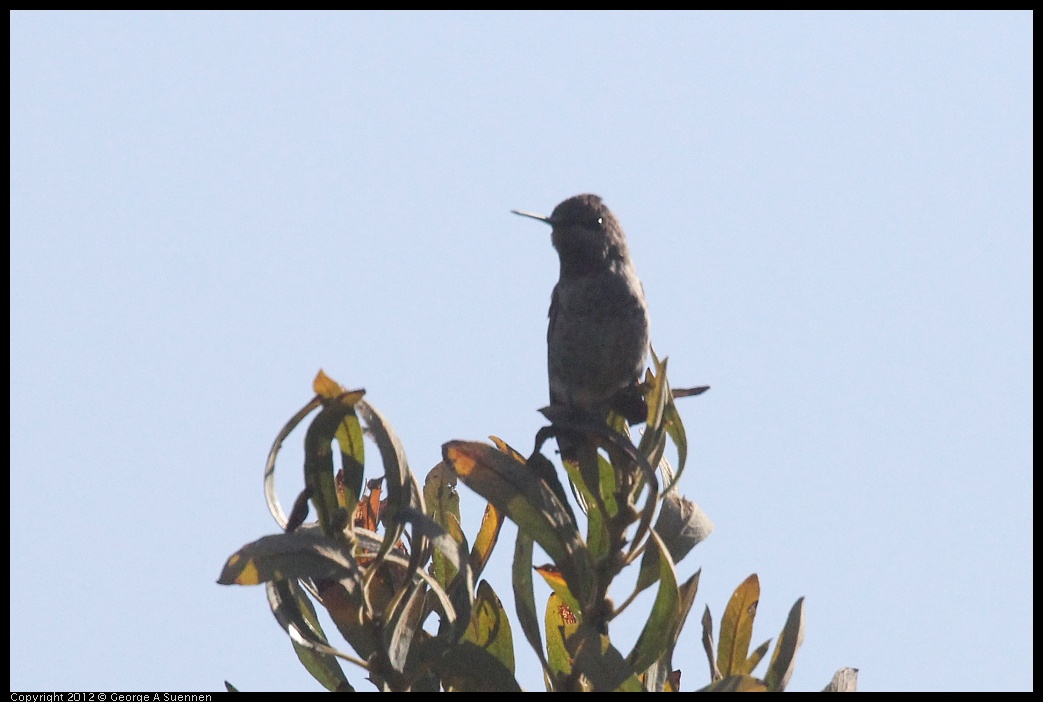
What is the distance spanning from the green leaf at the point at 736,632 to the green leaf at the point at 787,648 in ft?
0.30

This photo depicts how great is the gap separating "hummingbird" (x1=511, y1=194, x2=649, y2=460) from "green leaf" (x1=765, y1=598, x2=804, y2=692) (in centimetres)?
191

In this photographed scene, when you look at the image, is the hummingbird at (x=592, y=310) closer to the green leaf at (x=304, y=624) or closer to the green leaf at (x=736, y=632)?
the green leaf at (x=736, y=632)

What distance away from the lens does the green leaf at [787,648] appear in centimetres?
287

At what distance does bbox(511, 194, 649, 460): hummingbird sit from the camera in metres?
4.87

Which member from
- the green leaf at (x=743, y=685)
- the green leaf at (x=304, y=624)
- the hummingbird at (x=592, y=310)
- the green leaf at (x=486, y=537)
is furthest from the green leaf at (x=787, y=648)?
the hummingbird at (x=592, y=310)

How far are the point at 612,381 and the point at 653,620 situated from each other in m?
2.13

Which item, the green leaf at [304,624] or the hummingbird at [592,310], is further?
the hummingbird at [592,310]

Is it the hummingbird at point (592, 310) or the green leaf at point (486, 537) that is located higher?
the hummingbird at point (592, 310)

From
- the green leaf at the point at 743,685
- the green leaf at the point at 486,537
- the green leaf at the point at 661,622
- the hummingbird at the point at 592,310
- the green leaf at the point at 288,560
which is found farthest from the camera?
the hummingbird at the point at 592,310

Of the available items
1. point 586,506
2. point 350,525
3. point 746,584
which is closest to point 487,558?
point 586,506

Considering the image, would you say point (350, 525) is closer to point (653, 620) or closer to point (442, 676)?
point (442, 676)

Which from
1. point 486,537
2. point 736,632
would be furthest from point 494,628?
point 736,632

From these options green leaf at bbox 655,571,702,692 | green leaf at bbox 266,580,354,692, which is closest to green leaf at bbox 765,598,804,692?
green leaf at bbox 655,571,702,692

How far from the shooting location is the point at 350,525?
2.80 meters
